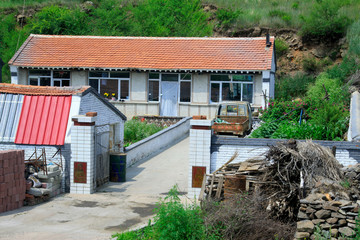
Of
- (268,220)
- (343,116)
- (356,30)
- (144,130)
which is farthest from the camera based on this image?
(356,30)

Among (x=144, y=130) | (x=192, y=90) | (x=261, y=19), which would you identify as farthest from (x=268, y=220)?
(x=261, y=19)

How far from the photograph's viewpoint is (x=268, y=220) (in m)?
10.1

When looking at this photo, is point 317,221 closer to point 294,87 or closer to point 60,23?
point 294,87

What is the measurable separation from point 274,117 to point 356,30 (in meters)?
18.4

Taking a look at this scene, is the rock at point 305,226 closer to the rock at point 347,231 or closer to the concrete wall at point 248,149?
the rock at point 347,231

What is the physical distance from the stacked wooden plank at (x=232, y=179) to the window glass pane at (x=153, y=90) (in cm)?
1643

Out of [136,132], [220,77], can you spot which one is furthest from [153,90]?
[136,132]

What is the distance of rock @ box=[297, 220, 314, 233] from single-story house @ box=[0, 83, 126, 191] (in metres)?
6.85

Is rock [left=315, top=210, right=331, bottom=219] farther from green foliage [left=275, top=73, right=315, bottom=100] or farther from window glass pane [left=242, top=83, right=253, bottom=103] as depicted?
green foliage [left=275, top=73, right=315, bottom=100]

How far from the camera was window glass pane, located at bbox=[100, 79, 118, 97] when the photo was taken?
2878 cm

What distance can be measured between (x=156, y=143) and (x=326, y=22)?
23.2 m

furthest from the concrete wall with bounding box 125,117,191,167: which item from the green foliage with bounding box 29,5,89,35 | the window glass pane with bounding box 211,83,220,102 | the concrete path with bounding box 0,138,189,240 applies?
the green foliage with bounding box 29,5,89,35

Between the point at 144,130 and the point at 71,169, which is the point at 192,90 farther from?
the point at 71,169

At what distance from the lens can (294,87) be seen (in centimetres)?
3419
